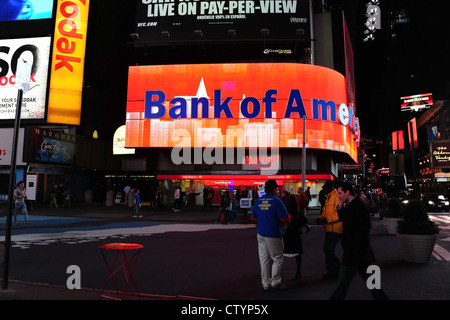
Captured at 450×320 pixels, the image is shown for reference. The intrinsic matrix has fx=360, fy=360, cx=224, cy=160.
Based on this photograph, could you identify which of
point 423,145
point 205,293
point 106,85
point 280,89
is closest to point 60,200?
point 106,85

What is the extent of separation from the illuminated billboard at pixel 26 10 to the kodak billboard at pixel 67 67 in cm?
154

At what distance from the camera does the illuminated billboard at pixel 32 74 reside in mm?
34500

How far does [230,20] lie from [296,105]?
11684 millimetres

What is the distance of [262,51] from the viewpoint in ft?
129

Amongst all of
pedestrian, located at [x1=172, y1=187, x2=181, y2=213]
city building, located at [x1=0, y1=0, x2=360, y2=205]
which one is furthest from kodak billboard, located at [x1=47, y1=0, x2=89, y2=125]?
pedestrian, located at [x1=172, y1=187, x2=181, y2=213]

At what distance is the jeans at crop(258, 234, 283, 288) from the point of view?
6.20m

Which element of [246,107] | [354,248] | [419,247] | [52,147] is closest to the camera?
[354,248]

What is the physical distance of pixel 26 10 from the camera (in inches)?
1481

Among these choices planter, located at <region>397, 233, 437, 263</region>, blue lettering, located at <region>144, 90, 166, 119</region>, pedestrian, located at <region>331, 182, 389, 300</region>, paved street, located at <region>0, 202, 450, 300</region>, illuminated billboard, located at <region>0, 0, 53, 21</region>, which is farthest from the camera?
illuminated billboard, located at <region>0, 0, 53, 21</region>

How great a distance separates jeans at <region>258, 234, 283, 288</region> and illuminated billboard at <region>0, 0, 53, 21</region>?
38696 mm

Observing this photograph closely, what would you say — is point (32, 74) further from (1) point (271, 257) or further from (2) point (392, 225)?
(1) point (271, 257)

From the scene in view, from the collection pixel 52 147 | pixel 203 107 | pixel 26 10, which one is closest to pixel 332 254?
pixel 203 107

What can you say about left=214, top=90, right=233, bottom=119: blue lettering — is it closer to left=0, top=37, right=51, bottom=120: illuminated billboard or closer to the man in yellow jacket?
left=0, top=37, right=51, bottom=120: illuminated billboard

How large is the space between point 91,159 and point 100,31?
14.2 metres
